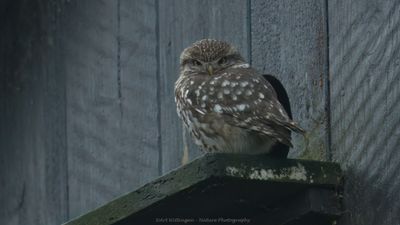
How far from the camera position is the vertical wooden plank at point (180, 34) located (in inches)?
153

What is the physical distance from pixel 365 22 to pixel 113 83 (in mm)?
1214

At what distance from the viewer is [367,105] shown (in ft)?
10.8

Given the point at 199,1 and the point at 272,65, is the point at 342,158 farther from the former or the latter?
the point at 199,1

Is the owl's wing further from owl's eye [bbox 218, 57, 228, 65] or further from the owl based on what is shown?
owl's eye [bbox 218, 57, 228, 65]

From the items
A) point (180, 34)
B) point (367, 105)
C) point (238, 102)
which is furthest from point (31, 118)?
point (367, 105)

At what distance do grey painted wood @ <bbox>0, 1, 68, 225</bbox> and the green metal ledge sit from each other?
1.14 metres

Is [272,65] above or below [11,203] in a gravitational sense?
above

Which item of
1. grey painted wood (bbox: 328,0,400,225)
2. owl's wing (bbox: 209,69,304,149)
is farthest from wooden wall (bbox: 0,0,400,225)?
owl's wing (bbox: 209,69,304,149)

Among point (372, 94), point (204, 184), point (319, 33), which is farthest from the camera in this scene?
point (319, 33)

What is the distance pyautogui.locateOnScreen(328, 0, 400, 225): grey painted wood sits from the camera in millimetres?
3195

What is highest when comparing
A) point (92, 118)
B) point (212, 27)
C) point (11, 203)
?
point (212, 27)

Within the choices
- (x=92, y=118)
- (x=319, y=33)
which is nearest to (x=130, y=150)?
(x=92, y=118)

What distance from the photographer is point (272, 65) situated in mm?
3693

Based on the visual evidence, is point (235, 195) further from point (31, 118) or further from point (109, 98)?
point (31, 118)
